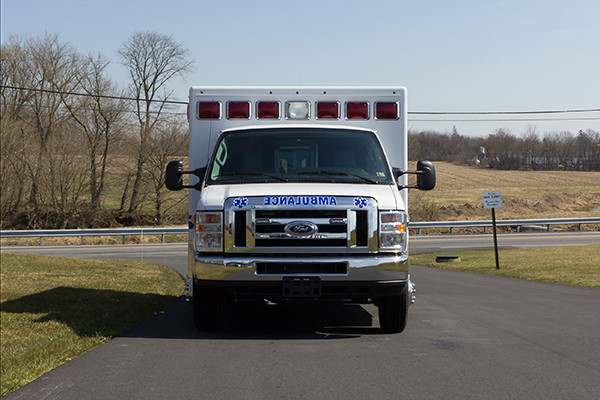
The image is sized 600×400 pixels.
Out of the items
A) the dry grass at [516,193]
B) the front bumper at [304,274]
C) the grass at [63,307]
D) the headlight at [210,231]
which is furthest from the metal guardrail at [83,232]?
the front bumper at [304,274]

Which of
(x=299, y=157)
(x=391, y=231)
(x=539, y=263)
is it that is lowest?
(x=539, y=263)

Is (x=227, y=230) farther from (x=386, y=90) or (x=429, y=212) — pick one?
(x=429, y=212)

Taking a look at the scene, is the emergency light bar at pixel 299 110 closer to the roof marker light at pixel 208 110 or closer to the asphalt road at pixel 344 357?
the roof marker light at pixel 208 110

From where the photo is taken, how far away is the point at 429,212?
44.2 m

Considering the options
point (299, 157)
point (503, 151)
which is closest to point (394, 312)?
point (299, 157)

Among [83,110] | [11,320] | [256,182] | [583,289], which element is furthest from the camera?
[83,110]

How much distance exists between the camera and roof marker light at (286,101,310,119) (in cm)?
940

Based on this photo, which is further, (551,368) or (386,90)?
(386,90)

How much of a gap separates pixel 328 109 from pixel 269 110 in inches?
29.2

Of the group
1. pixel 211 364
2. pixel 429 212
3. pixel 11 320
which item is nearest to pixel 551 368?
pixel 211 364

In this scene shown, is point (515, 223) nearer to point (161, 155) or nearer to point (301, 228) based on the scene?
point (161, 155)

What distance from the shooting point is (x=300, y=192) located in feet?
24.9

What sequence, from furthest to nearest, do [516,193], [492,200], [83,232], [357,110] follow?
[516,193]
[83,232]
[492,200]
[357,110]

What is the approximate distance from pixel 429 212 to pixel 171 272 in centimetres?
2656
